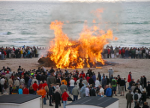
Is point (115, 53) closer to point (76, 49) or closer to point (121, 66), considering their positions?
point (121, 66)

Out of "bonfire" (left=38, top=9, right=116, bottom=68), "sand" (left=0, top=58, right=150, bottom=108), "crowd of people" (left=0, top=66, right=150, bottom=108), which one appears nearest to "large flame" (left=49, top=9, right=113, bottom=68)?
"bonfire" (left=38, top=9, right=116, bottom=68)

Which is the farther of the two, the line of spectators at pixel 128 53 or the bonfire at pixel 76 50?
the line of spectators at pixel 128 53

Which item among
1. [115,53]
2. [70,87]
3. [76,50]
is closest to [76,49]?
[76,50]

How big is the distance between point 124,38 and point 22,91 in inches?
2060

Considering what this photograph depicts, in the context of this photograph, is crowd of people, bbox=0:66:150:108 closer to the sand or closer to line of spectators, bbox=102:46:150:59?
the sand

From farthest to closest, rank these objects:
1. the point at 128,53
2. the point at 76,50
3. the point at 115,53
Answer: the point at 115,53 → the point at 128,53 → the point at 76,50

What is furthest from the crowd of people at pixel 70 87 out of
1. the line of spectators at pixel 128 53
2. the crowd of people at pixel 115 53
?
the line of spectators at pixel 128 53

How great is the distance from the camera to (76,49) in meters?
26.7

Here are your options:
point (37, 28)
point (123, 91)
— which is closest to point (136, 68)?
point (123, 91)

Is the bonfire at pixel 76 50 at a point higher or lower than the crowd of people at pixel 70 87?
higher

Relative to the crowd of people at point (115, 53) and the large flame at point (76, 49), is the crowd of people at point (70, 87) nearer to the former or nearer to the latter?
the large flame at point (76, 49)

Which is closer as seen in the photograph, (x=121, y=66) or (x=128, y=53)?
(x=121, y=66)

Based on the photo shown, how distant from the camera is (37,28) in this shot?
84.4 m

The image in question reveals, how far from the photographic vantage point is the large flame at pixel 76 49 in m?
26.4
